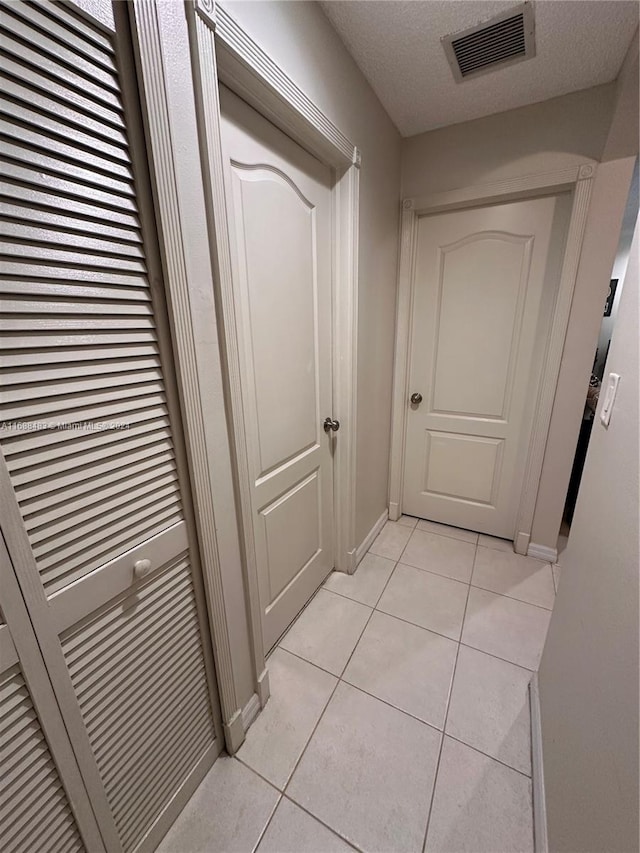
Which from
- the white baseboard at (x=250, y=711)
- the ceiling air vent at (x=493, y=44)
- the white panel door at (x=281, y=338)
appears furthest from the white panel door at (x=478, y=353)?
the white baseboard at (x=250, y=711)

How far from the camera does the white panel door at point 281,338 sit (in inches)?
42.2

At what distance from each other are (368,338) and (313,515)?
3.22 ft

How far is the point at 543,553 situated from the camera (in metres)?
2.08

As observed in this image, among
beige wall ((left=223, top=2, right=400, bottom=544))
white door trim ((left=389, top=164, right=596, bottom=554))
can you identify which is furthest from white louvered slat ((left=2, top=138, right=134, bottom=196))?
white door trim ((left=389, top=164, right=596, bottom=554))

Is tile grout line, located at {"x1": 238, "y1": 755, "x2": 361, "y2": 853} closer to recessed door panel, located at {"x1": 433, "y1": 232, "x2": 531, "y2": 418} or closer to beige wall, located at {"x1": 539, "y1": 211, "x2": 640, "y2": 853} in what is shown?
beige wall, located at {"x1": 539, "y1": 211, "x2": 640, "y2": 853}

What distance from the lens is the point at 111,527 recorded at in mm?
730

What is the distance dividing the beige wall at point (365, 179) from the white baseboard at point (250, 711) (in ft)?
3.20

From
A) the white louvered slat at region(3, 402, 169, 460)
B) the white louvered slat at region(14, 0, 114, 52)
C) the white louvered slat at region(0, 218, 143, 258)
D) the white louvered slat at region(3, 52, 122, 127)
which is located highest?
the white louvered slat at region(14, 0, 114, 52)

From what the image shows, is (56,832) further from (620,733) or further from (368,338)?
(368,338)

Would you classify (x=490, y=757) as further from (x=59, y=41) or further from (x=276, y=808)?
(x=59, y=41)

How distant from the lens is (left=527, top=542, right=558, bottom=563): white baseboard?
6.76 ft

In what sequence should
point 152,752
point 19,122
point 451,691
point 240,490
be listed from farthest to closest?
1. point 451,691
2. point 240,490
3. point 152,752
4. point 19,122

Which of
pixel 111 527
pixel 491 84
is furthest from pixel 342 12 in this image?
pixel 111 527

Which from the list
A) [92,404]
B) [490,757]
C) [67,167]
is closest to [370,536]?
[490,757]
